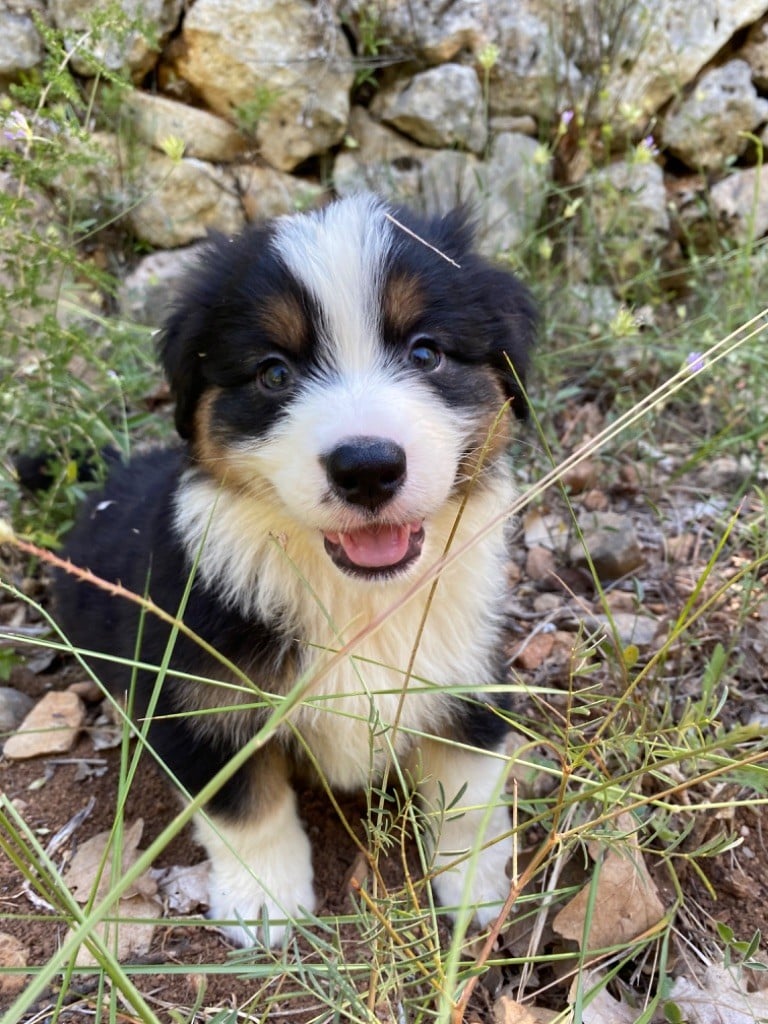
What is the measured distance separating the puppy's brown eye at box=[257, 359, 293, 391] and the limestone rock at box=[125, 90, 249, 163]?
312cm

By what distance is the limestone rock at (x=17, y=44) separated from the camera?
4.22 meters

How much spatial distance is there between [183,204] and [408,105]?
62.3 inches

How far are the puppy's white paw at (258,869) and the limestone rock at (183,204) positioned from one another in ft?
11.8

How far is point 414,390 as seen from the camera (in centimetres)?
190

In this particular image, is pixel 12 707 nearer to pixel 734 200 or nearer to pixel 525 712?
pixel 525 712

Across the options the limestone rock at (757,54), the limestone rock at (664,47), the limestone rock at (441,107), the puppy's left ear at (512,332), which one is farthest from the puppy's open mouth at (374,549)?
the limestone rock at (757,54)

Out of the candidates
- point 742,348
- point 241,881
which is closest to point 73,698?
point 241,881

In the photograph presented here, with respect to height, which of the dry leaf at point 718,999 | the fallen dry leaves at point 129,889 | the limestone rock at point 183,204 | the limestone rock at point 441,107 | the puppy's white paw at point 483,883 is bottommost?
the puppy's white paw at point 483,883

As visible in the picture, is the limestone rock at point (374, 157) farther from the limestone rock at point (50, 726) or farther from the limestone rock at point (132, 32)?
the limestone rock at point (50, 726)

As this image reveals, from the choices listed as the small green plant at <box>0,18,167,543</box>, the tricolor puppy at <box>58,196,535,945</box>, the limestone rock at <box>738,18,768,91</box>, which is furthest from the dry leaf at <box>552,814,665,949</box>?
the limestone rock at <box>738,18,768,91</box>

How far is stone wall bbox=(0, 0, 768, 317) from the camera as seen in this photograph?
4434 mm

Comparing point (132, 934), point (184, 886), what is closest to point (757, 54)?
point (184, 886)

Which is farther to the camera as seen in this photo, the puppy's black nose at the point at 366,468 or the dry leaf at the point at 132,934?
the dry leaf at the point at 132,934

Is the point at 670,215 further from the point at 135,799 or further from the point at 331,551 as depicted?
the point at 135,799
